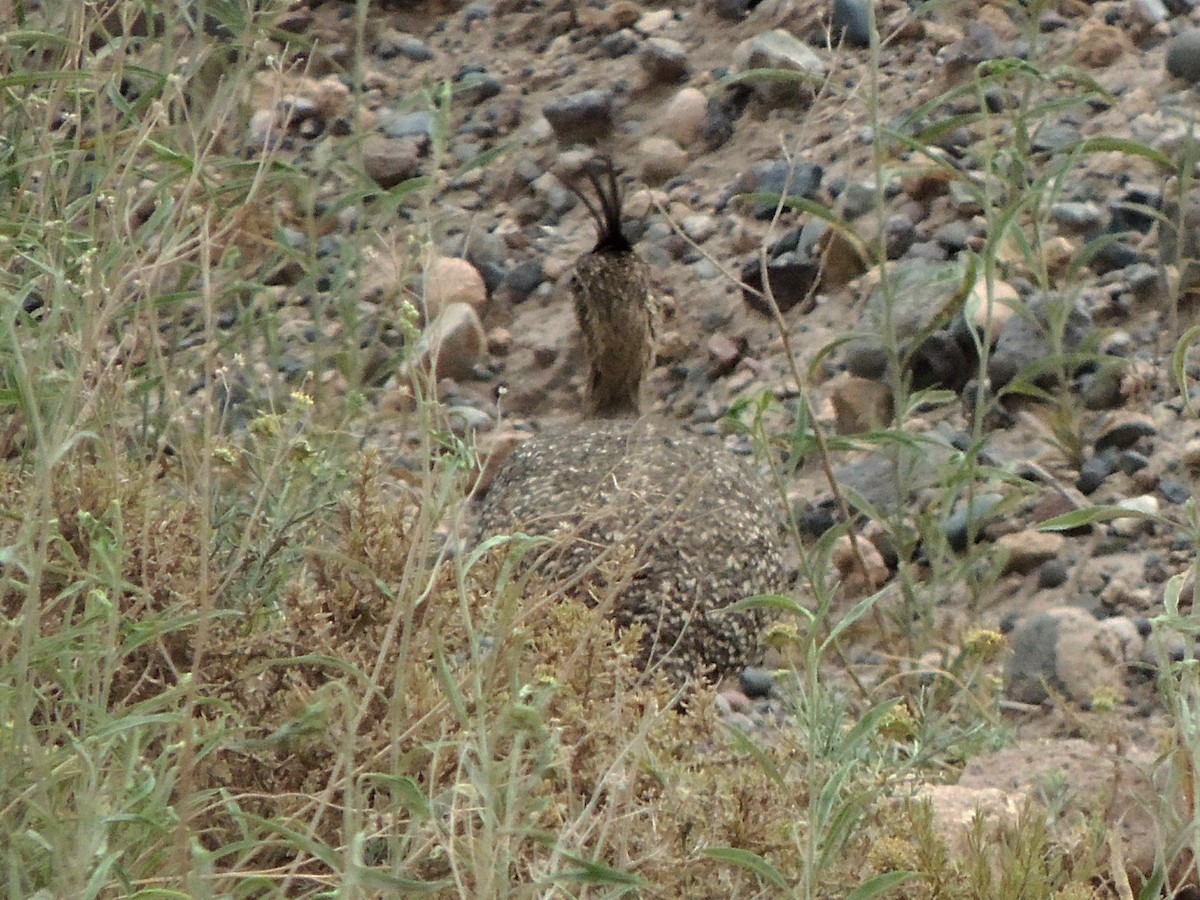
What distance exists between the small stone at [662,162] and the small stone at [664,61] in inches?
13.9

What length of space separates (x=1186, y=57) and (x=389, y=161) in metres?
2.66

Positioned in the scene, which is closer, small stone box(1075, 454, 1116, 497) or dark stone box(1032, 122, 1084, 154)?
small stone box(1075, 454, 1116, 497)

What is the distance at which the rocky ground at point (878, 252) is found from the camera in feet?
12.1

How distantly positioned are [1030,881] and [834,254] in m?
3.49

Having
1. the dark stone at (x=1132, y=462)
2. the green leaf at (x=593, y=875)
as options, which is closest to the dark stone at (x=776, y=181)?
the dark stone at (x=1132, y=462)

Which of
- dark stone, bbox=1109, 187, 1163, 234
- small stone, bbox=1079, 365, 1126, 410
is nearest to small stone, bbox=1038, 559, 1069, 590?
small stone, bbox=1079, 365, 1126, 410

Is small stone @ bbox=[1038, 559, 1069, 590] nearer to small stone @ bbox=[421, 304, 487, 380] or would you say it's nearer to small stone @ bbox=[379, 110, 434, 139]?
small stone @ bbox=[421, 304, 487, 380]

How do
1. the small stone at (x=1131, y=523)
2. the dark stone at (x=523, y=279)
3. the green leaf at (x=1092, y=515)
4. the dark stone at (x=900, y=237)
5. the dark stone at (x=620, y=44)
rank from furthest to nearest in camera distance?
the dark stone at (x=620, y=44) < the dark stone at (x=523, y=279) < the dark stone at (x=900, y=237) < the small stone at (x=1131, y=523) < the green leaf at (x=1092, y=515)

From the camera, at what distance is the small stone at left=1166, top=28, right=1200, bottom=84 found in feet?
16.5

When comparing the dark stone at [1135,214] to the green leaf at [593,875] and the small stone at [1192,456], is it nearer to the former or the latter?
the small stone at [1192,456]

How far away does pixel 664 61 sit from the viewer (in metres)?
6.20

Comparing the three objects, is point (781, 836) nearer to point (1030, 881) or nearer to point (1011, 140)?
point (1030, 881)

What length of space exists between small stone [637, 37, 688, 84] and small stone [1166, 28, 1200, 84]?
5.99ft

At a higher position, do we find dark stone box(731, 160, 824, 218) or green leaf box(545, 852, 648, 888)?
green leaf box(545, 852, 648, 888)
